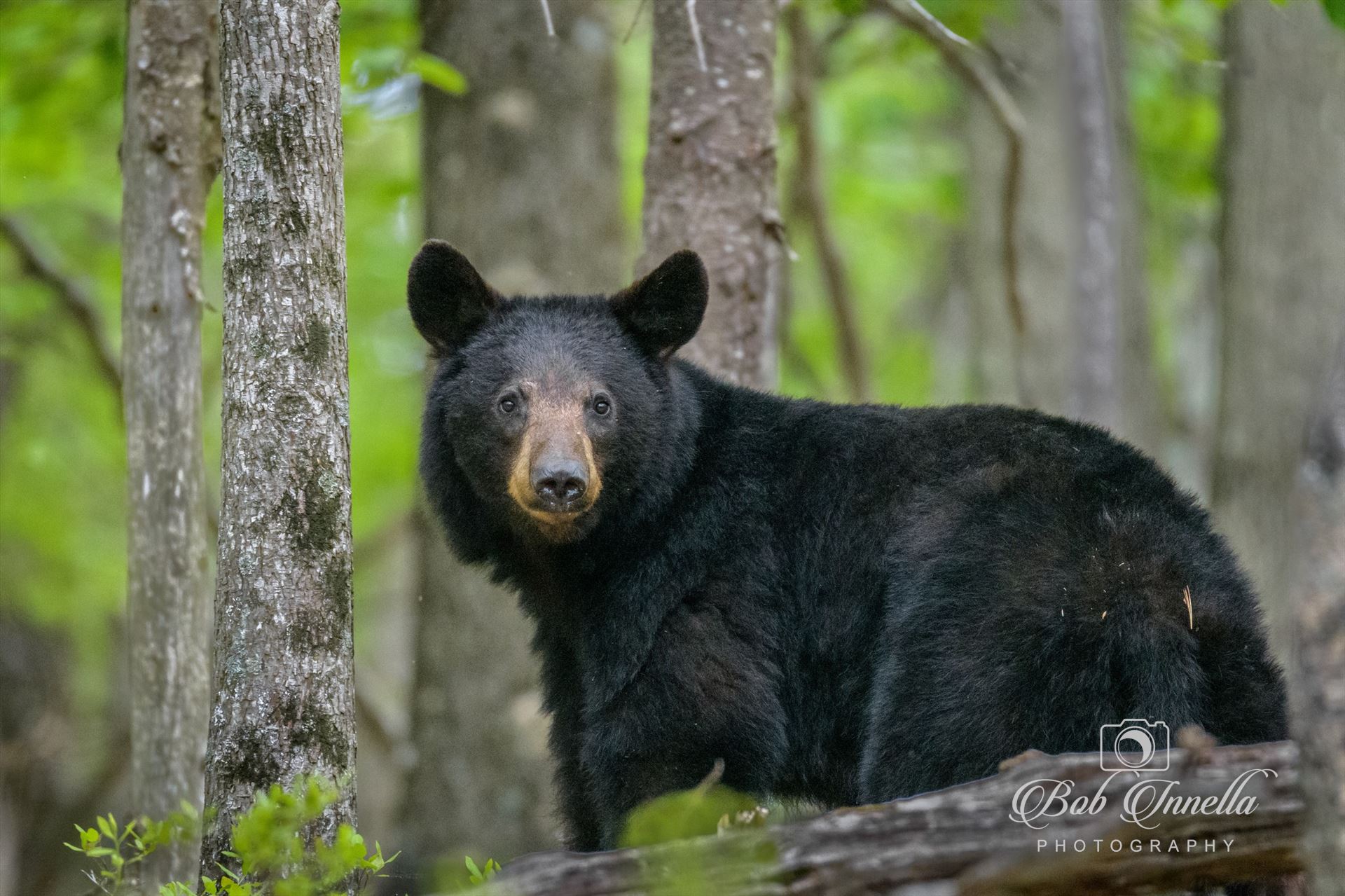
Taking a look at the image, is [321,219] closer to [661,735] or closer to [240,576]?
[240,576]

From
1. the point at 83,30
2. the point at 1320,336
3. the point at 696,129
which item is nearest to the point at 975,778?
the point at 696,129

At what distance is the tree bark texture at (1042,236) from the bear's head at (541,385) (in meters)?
6.19

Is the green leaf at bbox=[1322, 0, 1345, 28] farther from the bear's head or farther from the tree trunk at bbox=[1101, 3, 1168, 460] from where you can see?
the tree trunk at bbox=[1101, 3, 1168, 460]

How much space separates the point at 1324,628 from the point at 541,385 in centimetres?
316

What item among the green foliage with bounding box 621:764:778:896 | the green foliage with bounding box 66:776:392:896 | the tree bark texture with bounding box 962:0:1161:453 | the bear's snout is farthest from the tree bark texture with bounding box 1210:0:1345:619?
the green foliage with bounding box 66:776:392:896

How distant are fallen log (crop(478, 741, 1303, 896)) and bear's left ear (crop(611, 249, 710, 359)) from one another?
272 cm

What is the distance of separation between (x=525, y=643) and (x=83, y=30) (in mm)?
4883

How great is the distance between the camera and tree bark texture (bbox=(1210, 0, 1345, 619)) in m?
9.26

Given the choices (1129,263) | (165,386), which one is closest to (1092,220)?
(1129,263)

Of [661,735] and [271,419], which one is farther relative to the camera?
[661,735]

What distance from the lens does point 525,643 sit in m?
8.59

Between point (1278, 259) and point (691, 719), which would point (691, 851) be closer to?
point (691, 719)

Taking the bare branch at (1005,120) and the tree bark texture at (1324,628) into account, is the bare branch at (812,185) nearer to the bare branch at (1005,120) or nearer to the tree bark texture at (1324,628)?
the bare branch at (1005,120)

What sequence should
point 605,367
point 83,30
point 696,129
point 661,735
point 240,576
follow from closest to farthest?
point 240,576, point 661,735, point 605,367, point 696,129, point 83,30
